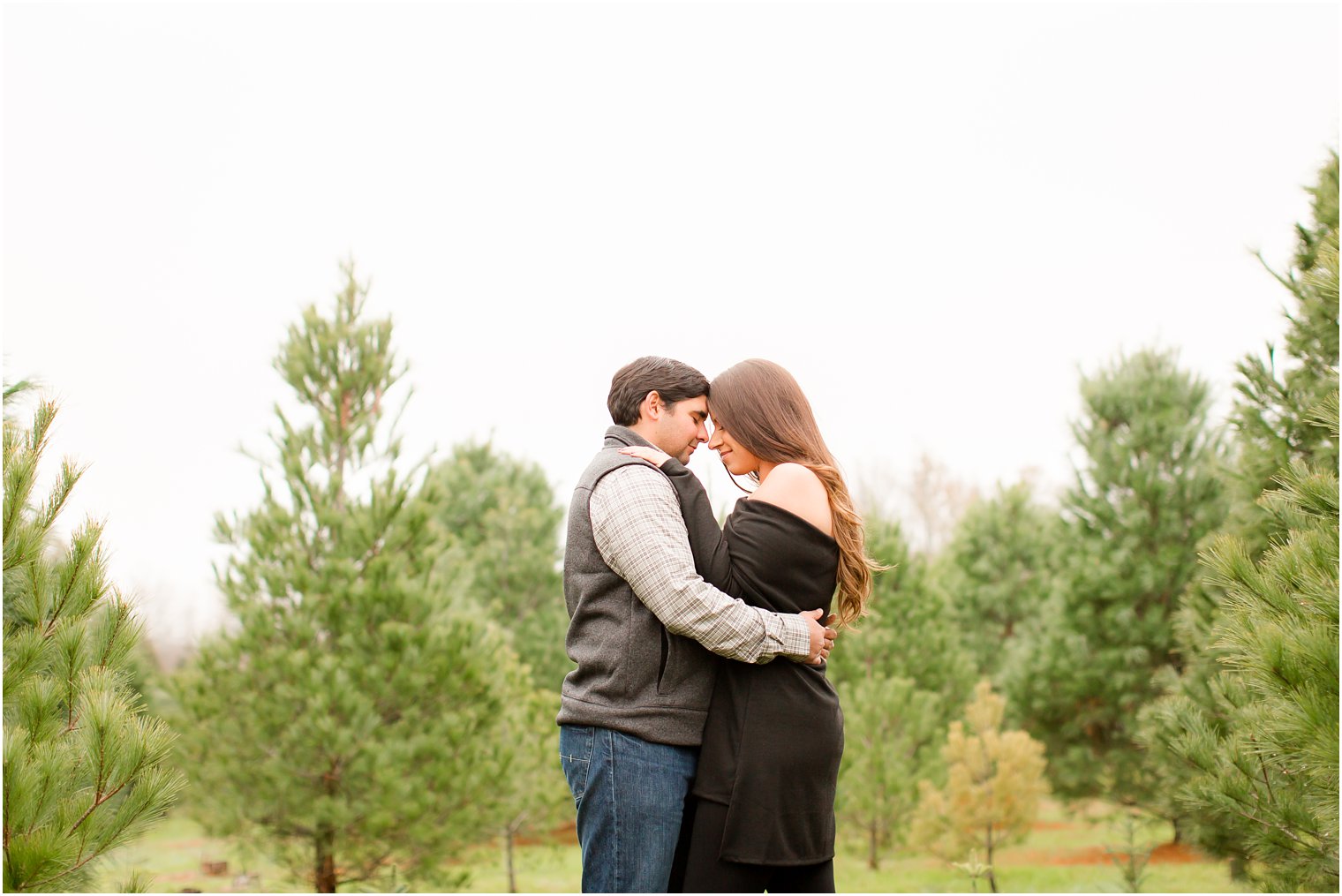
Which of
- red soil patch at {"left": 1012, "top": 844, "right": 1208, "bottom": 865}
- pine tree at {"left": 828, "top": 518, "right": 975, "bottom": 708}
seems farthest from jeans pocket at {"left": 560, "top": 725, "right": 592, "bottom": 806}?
red soil patch at {"left": 1012, "top": 844, "right": 1208, "bottom": 865}

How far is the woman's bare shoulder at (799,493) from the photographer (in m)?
3.15

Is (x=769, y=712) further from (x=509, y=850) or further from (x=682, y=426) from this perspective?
(x=509, y=850)

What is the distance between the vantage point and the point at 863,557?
11.0 feet

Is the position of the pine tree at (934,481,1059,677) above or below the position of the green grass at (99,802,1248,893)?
above

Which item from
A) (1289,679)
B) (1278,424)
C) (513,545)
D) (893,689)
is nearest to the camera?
(1289,679)

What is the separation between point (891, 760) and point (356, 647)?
19.0 ft

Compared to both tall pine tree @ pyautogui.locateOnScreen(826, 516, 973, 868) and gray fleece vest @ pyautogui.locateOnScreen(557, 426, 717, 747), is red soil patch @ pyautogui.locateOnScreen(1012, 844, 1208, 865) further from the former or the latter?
gray fleece vest @ pyautogui.locateOnScreen(557, 426, 717, 747)

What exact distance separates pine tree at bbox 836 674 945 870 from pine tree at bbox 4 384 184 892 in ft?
26.7

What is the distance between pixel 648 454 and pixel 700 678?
2.47ft

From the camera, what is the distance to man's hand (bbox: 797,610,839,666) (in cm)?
304

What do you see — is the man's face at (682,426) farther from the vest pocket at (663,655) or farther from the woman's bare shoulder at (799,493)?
the vest pocket at (663,655)

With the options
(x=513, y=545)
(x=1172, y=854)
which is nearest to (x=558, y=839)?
(x=513, y=545)

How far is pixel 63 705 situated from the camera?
2775 millimetres

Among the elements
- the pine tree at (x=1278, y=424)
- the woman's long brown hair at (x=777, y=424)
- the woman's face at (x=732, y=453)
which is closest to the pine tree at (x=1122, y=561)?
the pine tree at (x=1278, y=424)
